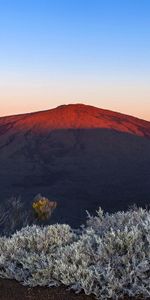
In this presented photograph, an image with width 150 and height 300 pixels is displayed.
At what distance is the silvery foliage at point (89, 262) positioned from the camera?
14.6 feet

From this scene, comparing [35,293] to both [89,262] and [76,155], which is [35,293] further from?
[76,155]

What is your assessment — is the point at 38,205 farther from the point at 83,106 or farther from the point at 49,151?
the point at 83,106

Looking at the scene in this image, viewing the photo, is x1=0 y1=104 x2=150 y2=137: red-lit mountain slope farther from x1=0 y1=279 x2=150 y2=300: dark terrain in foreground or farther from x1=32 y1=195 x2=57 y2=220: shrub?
x1=0 y1=279 x2=150 y2=300: dark terrain in foreground

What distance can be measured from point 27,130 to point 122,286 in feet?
196

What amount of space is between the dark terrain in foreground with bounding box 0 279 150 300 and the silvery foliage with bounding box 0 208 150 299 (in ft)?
0.20

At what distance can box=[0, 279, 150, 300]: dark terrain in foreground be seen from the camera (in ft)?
15.0

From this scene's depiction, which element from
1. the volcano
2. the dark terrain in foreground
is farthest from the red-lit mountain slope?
the dark terrain in foreground

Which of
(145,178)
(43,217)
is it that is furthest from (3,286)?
(145,178)

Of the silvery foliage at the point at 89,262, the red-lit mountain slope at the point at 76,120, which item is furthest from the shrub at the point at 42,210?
the red-lit mountain slope at the point at 76,120

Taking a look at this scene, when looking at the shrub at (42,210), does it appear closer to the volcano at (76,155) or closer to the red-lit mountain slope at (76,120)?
the volcano at (76,155)

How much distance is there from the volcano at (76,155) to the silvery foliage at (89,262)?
34917 mm

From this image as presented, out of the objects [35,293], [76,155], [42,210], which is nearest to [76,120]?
[76,155]

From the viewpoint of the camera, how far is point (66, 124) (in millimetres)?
65062

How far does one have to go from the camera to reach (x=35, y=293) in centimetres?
472
